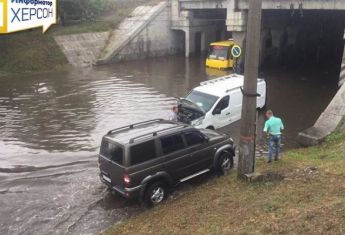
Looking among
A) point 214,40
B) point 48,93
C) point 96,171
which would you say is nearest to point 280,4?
point 214,40

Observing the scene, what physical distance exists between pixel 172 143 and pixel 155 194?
1418 millimetres

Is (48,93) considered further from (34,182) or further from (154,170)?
(154,170)

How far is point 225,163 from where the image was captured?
1268 cm

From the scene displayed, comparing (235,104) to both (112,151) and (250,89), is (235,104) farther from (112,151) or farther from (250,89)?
(112,151)

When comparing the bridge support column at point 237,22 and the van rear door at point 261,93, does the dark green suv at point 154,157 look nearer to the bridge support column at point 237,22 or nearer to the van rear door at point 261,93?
the van rear door at point 261,93

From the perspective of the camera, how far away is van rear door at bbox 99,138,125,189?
34.6ft

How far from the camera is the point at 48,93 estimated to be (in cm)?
2483

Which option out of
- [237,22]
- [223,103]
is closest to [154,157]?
[223,103]

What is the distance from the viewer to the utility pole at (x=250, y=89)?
32.0 feet

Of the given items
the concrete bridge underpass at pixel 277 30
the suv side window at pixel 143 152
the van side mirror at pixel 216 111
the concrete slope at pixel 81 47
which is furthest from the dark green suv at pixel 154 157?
the concrete slope at pixel 81 47

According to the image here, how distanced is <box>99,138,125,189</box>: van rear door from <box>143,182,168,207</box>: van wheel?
714 mm

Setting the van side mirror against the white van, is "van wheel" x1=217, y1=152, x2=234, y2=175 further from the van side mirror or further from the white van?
the van side mirror

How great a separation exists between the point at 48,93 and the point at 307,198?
758 inches

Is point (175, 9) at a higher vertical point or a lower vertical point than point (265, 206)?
higher
